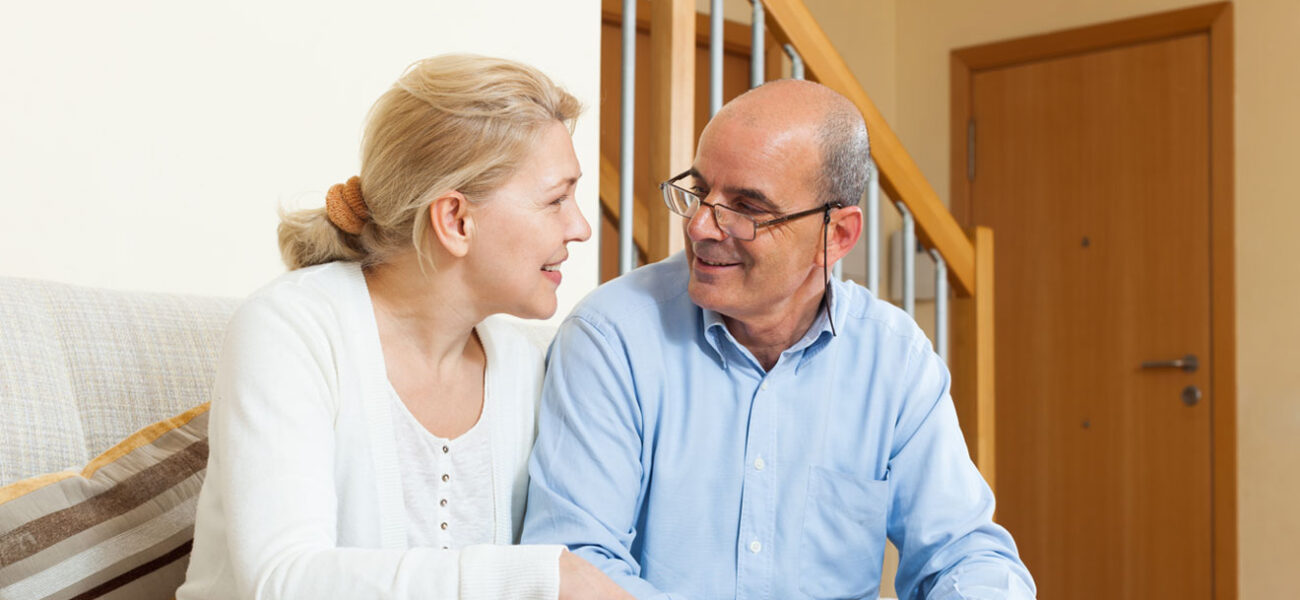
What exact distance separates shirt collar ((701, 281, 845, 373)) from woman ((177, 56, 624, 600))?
0.22 m

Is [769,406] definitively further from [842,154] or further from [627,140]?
[627,140]

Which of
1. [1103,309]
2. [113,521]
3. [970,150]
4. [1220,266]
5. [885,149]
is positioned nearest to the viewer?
[113,521]

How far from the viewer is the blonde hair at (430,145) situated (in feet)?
3.94

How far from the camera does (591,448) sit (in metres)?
1.31

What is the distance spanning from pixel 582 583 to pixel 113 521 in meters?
0.47

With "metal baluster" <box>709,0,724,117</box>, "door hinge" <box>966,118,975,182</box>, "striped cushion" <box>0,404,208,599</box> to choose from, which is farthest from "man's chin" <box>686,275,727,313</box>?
"door hinge" <box>966,118,975,182</box>

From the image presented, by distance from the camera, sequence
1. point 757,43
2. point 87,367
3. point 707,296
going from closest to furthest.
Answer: point 87,367, point 707,296, point 757,43

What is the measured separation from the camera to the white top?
122 cm

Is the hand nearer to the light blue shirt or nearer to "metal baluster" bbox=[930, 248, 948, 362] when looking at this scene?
the light blue shirt

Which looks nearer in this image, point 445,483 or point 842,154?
point 445,483

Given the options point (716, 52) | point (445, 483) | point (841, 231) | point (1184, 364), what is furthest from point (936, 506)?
point (1184, 364)

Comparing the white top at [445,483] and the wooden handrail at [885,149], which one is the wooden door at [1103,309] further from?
the white top at [445,483]

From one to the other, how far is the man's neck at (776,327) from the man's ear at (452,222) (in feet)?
1.23

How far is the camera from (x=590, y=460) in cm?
131
